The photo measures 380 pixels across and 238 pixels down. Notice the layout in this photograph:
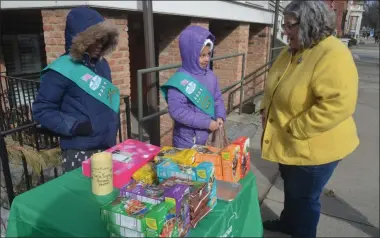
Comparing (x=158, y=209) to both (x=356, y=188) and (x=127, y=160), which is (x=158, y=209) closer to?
(x=127, y=160)

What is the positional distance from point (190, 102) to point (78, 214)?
1073mm

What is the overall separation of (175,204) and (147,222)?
0.12 m

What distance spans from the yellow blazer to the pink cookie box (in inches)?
29.2

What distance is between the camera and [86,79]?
1.79 metres

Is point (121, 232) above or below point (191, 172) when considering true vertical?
below

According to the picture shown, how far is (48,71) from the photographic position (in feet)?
5.62

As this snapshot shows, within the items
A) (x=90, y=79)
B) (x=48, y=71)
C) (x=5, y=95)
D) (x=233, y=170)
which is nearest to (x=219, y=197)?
(x=233, y=170)

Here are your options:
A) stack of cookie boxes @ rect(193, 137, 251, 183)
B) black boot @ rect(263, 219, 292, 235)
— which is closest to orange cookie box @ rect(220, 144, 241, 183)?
stack of cookie boxes @ rect(193, 137, 251, 183)

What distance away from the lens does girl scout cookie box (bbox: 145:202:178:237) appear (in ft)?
3.32

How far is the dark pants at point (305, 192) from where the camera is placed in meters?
1.80

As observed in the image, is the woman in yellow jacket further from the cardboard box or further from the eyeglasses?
the cardboard box

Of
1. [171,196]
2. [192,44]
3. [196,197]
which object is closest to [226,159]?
[196,197]

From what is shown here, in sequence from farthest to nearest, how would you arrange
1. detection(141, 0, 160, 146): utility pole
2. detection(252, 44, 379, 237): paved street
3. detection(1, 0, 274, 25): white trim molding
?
detection(141, 0, 160, 146): utility pole → detection(1, 0, 274, 25): white trim molding → detection(252, 44, 379, 237): paved street

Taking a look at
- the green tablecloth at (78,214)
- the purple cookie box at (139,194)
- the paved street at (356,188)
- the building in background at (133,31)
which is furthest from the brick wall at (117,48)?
the purple cookie box at (139,194)
